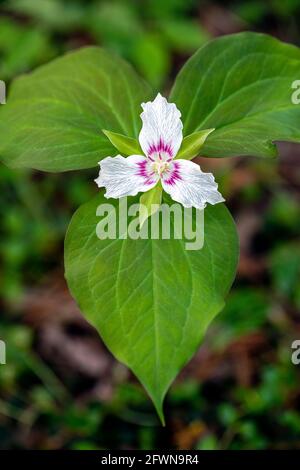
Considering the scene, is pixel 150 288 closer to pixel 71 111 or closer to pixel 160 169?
pixel 160 169

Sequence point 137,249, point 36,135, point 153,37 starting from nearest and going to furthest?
point 137,249 → point 36,135 → point 153,37

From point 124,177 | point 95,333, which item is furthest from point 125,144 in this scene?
point 95,333

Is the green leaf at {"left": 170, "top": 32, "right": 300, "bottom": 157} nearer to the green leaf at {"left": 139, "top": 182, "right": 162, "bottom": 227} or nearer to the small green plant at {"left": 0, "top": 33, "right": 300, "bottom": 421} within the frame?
the small green plant at {"left": 0, "top": 33, "right": 300, "bottom": 421}

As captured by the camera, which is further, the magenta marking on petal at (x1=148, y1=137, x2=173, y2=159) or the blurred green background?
the blurred green background

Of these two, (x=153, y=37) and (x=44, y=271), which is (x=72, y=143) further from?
(x=153, y=37)

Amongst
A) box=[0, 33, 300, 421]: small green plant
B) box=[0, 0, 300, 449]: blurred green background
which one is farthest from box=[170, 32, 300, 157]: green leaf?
box=[0, 0, 300, 449]: blurred green background

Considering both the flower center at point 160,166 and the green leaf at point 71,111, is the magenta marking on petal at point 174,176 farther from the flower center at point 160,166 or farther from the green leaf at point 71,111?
the green leaf at point 71,111

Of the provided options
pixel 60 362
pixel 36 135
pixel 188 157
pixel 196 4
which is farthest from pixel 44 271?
pixel 196 4
